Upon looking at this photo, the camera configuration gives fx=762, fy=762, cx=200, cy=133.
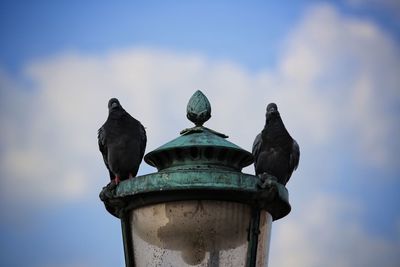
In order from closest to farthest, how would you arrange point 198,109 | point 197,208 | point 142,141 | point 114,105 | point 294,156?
1. point 197,208
2. point 198,109
3. point 114,105
4. point 142,141
5. point 294,156

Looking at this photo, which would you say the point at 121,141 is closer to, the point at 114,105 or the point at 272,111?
the point at 114,105

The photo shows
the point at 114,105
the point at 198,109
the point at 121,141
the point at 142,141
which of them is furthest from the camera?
the point at 142,141

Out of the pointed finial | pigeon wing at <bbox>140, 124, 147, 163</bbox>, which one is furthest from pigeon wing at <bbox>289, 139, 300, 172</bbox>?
the pointed finial

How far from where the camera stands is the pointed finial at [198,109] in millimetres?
4875

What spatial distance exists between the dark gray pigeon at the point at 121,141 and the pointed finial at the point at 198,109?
8.58 feet

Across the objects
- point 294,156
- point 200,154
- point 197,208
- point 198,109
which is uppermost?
point 294,156

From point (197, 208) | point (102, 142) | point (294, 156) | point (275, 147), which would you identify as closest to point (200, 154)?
point (197, 208)

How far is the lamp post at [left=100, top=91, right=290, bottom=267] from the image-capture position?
427cm

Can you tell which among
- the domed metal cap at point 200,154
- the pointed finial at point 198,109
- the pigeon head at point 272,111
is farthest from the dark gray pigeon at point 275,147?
the domed metal cap at point 200,154

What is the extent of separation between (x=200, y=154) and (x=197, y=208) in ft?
1.23

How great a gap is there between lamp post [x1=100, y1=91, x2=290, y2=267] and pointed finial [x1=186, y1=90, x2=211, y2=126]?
0.27 m

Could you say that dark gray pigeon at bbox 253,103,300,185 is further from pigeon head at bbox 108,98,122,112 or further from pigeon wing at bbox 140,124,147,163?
pigeon head at bbox 108,98,122,112

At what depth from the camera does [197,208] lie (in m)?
4.32

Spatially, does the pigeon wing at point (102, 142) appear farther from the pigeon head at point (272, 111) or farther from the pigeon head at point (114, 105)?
the pigeon head at point (272, 111)
